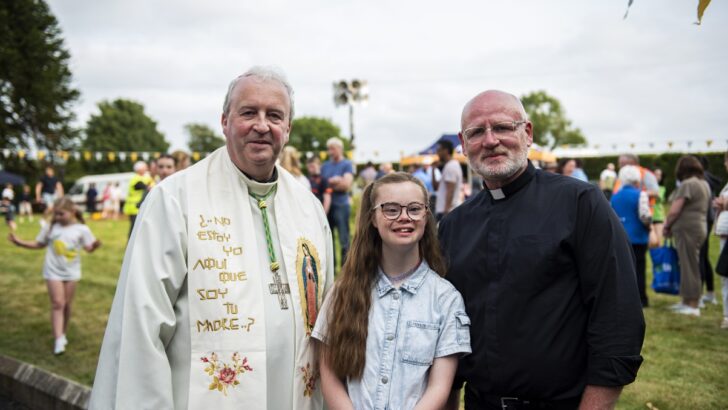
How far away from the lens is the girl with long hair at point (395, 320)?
2389 mm

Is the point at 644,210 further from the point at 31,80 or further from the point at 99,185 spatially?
the point at 31,80

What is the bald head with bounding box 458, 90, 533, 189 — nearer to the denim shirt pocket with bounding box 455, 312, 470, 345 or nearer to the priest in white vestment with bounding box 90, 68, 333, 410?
the denim shirt pocket with bounding box 455, 312, 470, 345

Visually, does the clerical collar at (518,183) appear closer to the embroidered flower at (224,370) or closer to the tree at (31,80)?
the embroidered flower at (224,370)

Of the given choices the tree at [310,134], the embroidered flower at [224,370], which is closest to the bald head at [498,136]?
the embroidered flower at [224,370]

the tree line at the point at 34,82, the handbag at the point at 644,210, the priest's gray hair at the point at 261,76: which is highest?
the tree line at the point at 34,82

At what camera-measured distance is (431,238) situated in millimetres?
2650

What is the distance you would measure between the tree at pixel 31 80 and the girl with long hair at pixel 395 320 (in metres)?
37.2

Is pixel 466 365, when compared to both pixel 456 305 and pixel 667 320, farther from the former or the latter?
pixel 667 320

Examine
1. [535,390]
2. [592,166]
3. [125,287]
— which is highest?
[592,166]

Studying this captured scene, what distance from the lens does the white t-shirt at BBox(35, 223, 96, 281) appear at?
6383 mm

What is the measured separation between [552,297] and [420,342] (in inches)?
22.4

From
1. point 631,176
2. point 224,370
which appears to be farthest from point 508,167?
point 631,176

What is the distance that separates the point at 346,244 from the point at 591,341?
302 inches

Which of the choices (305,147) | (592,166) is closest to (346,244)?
(592,166)
